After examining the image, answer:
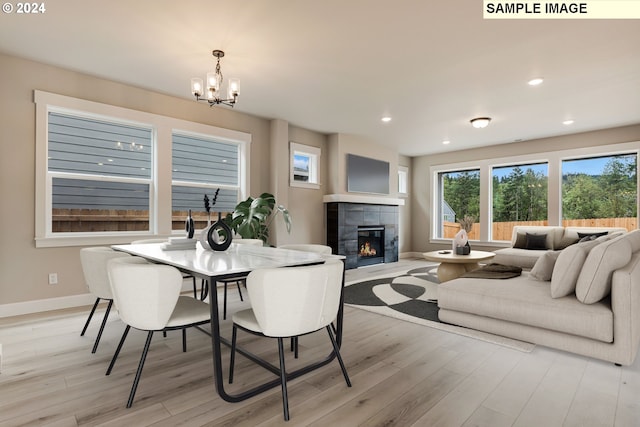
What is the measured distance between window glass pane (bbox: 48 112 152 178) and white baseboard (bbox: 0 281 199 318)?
1.43 meters

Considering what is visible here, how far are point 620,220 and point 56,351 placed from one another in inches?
314

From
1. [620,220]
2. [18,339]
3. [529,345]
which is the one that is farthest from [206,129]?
[620,220]

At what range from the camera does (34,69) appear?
136 inches

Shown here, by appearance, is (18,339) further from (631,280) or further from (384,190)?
(384,190)

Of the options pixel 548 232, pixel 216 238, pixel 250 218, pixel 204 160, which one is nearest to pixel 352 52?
pixel 216 238

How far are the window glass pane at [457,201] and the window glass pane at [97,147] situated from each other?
21.1 ft

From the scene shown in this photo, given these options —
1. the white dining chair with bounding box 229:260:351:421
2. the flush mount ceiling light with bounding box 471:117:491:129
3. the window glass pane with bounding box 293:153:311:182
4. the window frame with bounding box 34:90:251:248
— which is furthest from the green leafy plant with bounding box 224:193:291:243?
the flush mount ceiling light with bounding box 471:117:491:129

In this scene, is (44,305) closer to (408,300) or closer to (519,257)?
(408,300)

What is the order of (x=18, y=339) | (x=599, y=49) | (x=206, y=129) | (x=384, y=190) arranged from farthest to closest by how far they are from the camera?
(x=384, y=190), (x=206, y=129), (x=599, y=49), (x=18, y=339)

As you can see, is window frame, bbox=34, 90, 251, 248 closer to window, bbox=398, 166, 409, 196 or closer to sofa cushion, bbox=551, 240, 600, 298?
sofa cushion, bbox=551, 240, 600, 298

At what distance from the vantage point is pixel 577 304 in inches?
94.3

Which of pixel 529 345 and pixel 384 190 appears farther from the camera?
pixel 384 190

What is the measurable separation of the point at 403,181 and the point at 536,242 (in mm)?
3390

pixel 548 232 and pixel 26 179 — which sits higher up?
pixel 26 179
